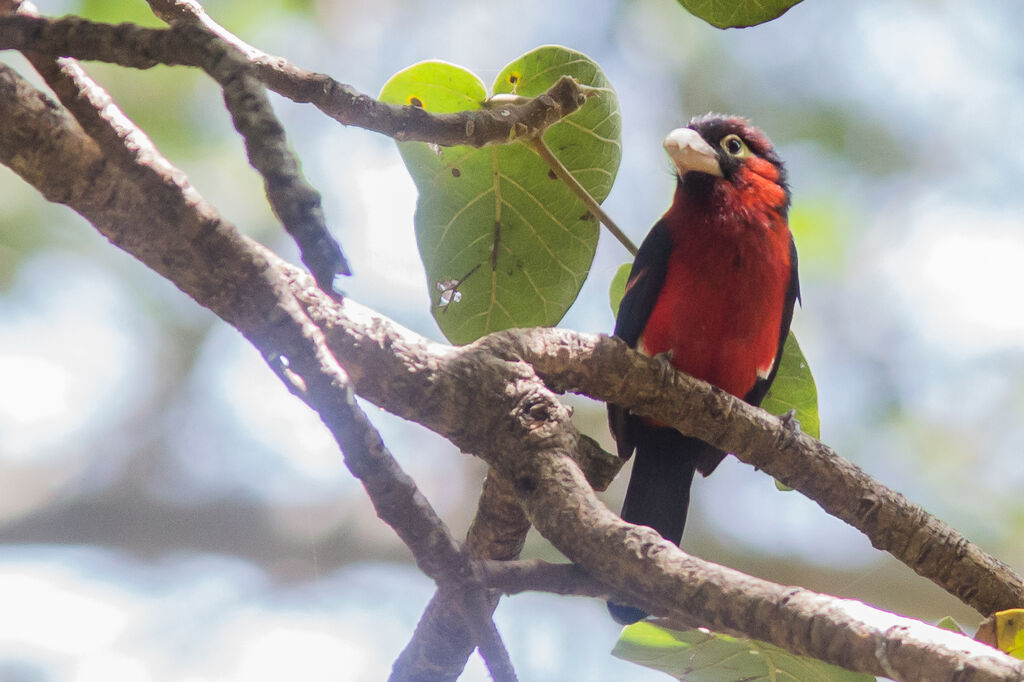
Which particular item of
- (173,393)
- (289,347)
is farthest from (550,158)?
(173,393)

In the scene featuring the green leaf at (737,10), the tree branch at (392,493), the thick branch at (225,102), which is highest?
the green leaf at (737,10)

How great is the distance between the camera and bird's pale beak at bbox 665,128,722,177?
10.0 feet

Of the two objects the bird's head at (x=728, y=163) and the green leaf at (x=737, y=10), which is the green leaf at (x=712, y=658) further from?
the bird's head at (x=728, y=163)

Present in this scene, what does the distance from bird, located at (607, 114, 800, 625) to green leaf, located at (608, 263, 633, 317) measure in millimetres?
132

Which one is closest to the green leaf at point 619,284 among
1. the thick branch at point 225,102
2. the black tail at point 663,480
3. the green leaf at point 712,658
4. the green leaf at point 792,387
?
the black tail at point 663,480

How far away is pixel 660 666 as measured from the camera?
6.97 ft

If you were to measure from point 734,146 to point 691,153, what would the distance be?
0.31 m

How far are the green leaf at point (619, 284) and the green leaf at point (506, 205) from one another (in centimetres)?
50

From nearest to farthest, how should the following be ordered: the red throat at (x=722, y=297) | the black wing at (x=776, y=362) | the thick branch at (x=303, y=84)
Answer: the thick branch at (x=303, y=84), the red throat at (x=722, y=297), the black wing at (x=776, y=362)

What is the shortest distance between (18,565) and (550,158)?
339 cm

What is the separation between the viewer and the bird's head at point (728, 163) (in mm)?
3076

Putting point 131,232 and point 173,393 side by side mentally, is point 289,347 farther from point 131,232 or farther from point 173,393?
point 173,393

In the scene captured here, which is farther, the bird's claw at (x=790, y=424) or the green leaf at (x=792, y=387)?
the green leaf at (x=792, y=387)

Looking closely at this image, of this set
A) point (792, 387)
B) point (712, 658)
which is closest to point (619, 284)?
point (792, 387)
